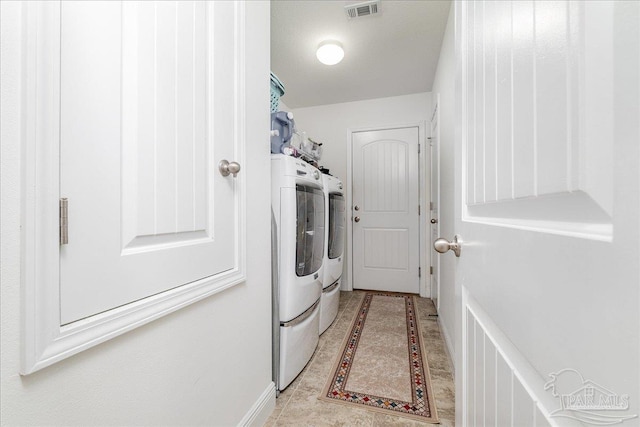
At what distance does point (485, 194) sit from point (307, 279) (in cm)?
134

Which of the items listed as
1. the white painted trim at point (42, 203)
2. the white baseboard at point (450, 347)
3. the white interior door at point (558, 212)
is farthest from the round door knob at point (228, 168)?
the white baseboard at point (450, 347)

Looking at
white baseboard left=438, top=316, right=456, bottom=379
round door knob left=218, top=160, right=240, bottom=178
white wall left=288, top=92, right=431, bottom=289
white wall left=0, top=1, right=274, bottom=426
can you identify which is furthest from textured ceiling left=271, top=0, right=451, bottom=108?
white baseboard left=438, top=316, right=456, bottom=379

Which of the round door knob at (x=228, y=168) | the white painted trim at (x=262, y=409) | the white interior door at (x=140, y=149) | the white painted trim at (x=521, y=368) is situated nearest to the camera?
the white painted trim at (x=521, y=368)

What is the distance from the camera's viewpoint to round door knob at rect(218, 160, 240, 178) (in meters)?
1.00

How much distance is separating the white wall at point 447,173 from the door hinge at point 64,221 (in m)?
1.93

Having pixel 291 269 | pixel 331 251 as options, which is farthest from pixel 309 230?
pixel 331 251

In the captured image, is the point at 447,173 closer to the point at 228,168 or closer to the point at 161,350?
the point at 228,168

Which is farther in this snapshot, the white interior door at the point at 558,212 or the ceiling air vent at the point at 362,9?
the ceiling air vent at the point at 362,9

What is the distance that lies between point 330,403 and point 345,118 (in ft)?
9.95

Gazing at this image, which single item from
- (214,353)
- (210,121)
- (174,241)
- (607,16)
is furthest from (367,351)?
(607,16)

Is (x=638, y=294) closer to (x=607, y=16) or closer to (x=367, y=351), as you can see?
(x=607, y=16)

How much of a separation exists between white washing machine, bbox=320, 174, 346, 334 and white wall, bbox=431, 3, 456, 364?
0.92m

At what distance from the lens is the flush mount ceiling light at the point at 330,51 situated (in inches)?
86.7

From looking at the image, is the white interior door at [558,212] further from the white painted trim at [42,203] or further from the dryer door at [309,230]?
the dryer door at [309,230]
